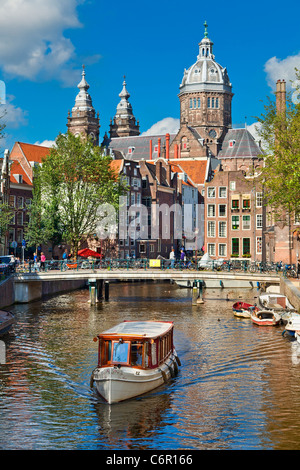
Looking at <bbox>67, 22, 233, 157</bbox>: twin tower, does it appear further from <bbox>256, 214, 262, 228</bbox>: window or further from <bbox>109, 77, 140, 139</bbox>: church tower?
<bbox>256, 214, 262, 228</bbox>: window

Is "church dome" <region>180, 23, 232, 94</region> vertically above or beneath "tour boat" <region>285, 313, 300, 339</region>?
above

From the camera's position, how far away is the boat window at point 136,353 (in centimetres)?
2942

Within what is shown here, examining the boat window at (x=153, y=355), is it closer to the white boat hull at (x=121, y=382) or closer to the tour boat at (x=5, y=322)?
the white boat hull at (x=121, y=382)

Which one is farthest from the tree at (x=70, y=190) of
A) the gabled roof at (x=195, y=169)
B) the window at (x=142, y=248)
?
the gabled roof at (x=195, y=169)

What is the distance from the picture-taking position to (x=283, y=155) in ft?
174

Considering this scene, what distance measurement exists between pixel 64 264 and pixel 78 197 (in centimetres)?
1538

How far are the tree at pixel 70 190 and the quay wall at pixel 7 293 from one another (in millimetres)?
18995

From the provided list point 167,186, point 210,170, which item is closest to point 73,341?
point 167,186

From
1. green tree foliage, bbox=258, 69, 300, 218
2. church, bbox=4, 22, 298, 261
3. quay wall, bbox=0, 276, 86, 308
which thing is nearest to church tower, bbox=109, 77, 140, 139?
church, bbox=4, 22, 298, 261

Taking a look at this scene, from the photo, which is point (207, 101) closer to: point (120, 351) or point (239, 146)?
point (239, 146)

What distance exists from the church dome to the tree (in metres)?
95.2

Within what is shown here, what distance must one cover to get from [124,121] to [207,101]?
86.3ft

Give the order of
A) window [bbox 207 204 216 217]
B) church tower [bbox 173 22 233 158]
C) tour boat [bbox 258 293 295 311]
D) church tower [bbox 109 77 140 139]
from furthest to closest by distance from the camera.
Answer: church tower [bbox 109 77 140 139], church tower [bbox 173 22 233 158], window [bbox 207 204 216 217], tour boat [bbox 258 293 295 311]

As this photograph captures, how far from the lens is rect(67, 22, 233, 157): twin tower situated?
16075cm
